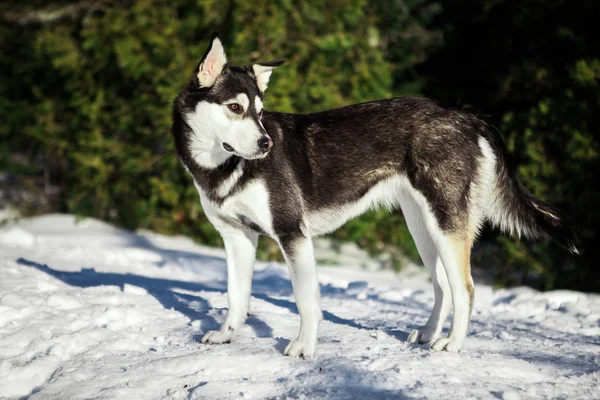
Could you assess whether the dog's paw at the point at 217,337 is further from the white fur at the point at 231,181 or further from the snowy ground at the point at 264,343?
the white fur at the point at 231,181

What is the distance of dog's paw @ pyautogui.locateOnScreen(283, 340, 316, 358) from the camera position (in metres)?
3.91

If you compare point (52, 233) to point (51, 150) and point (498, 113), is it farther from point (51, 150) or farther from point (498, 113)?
point (498, 113)

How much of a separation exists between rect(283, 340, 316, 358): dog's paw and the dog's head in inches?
47.0

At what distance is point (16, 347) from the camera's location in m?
4.11

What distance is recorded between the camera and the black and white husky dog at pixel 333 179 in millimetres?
4098

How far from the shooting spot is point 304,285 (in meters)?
4.02

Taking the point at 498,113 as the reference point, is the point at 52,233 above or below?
below

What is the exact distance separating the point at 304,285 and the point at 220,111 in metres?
1.26

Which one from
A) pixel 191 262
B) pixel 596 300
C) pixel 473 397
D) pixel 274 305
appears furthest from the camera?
pixel 191 262

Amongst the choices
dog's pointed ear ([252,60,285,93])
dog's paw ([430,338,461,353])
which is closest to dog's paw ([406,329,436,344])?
dog's paw ([430,338,461,353])

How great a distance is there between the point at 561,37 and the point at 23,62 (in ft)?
26.2

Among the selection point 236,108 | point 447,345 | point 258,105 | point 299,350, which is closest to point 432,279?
point 447,345

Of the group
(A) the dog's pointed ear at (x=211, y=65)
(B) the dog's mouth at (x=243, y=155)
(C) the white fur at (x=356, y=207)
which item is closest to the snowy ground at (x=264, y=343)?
(C) the white fur at (x=356, y=207)

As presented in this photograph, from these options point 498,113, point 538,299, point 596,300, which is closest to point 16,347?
point 538,299
